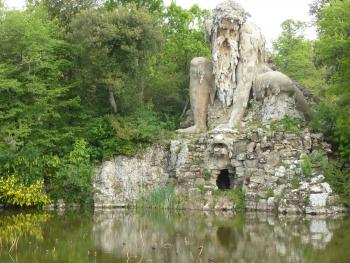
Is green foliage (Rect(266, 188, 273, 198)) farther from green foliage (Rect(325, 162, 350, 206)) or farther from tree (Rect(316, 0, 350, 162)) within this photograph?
tree (Rect(316, 0, 350, 162))

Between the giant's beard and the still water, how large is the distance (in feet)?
20.2

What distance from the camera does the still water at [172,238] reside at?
10773 millimetres

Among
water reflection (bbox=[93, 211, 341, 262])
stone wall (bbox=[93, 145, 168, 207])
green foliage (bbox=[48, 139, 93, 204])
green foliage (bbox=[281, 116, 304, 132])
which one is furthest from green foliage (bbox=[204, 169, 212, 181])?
green foliage (bbox=[48, 139, 93, 204])

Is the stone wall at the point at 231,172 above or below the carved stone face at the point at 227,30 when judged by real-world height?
below

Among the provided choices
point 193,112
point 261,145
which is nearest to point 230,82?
point 193,112

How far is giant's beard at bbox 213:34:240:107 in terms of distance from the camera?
74.2 feet

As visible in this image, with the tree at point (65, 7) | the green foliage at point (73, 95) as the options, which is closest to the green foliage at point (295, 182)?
the green foliage at point (73, 95)

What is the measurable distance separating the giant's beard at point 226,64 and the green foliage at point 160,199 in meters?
4.68

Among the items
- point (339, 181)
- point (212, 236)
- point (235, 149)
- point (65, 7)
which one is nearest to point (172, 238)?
point (212, 236)

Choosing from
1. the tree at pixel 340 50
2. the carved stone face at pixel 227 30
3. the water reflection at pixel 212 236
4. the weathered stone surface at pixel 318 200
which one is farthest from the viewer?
the carved stone face at pixel 227 30

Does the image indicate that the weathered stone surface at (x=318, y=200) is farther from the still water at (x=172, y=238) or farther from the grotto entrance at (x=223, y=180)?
the grotto entrance at (x=223, y=180)

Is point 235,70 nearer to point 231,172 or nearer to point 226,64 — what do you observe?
point 226,64

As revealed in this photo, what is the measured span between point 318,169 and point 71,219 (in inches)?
347

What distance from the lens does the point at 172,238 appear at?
1311 centimetres
